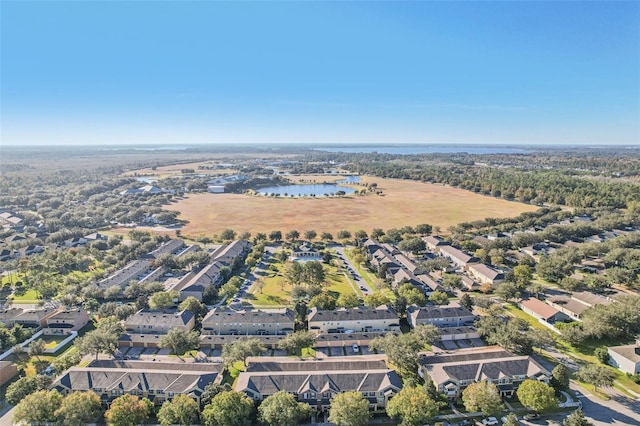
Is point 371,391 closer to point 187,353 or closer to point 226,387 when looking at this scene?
point 226,387

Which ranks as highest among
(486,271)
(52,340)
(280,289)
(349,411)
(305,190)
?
(305,190)

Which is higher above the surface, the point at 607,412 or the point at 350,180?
the point at 350,180

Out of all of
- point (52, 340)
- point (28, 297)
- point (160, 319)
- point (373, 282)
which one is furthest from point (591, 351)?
point (28, 297)

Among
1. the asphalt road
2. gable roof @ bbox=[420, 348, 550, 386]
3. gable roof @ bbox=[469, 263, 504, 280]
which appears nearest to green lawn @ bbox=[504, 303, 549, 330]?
gable roof @ bbox=[469, 263, 504, 280]

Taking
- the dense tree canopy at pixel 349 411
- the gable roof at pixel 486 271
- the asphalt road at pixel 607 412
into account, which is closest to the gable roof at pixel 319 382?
the dense tree canopy at pixel 349 411

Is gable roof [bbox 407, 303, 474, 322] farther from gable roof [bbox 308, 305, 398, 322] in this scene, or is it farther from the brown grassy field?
the brown grassy field

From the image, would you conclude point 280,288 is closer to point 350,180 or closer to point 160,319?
point 160,319

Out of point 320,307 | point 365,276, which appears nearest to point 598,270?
point 365,276
